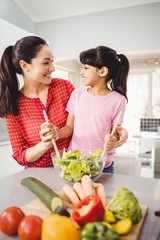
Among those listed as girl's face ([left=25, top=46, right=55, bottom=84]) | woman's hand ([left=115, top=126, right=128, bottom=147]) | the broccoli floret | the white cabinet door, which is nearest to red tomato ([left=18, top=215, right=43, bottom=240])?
the broccoli floret

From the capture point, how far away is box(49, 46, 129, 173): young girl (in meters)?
1.35

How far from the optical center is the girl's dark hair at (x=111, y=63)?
1374 mm

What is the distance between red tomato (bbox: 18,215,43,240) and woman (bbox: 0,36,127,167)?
67cm

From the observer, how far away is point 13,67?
142cm

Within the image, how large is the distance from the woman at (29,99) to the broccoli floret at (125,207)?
63 centimetres

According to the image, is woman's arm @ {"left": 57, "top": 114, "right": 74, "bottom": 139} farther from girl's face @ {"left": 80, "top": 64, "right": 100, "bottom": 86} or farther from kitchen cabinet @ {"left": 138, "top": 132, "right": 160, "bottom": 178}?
kitchen cabinet @ {"left": 138, "top": 132, "right": 160, "bottom": 178}

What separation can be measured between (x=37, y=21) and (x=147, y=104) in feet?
10.2

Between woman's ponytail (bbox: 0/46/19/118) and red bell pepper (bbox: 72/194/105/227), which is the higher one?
woman's ponytail (bbox: 0/46/19/118)

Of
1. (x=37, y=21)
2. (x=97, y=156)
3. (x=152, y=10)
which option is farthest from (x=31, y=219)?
(x=37, y=21)

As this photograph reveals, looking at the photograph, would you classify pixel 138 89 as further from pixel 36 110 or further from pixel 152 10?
pixel 36 110

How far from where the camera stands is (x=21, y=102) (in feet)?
4.52

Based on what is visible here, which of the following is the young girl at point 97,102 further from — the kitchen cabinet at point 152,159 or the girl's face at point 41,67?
the kitchen cabinet at point 152,159

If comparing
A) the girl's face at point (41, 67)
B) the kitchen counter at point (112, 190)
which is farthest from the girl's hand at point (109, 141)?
the girl's face at point (41, 67)

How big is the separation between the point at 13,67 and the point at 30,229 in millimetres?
1011
